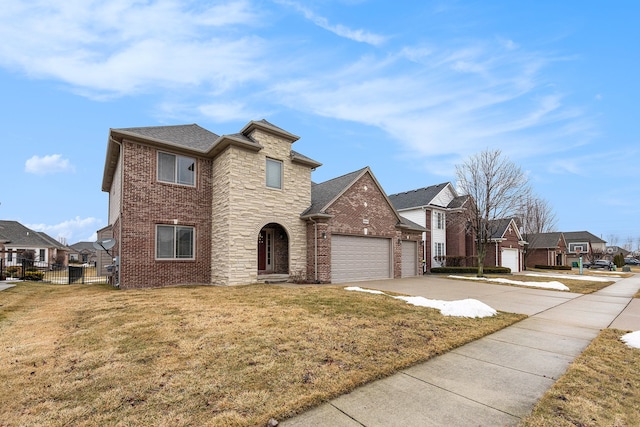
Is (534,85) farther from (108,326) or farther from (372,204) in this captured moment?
(108,326)

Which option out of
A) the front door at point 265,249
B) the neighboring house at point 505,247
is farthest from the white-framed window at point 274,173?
the neighboring house at point 505,247

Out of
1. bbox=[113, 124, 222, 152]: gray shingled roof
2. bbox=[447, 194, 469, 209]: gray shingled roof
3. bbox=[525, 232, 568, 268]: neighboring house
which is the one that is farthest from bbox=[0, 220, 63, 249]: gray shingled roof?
bbox=[525, 232, 568, 268]: neighboring house

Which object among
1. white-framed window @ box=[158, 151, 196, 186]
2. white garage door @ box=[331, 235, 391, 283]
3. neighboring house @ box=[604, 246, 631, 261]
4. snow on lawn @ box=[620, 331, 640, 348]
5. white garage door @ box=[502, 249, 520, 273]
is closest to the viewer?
snow on lawn @ box=[620, 331, 640, 348]

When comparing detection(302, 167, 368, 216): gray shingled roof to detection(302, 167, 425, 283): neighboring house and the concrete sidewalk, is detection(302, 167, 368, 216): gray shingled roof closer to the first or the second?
detection(302, 167, 425, 283): neighboring house

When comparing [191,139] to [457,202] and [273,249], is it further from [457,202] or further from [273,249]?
[457,202]

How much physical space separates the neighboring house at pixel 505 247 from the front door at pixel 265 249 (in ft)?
75.0

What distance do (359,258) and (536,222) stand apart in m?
34.7

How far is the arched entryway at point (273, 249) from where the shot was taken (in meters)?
15.1

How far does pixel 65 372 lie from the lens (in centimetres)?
374

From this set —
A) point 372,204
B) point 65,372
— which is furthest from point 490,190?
point 65,372

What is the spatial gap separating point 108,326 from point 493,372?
269 inches

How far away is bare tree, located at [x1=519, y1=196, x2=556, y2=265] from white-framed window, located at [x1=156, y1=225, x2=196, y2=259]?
3761 centimetres

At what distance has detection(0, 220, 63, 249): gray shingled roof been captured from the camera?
40062mm

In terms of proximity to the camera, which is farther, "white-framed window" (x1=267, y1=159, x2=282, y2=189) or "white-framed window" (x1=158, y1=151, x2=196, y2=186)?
"white-framed window" (x1=267, y1=159, x2=282, y2=189)
